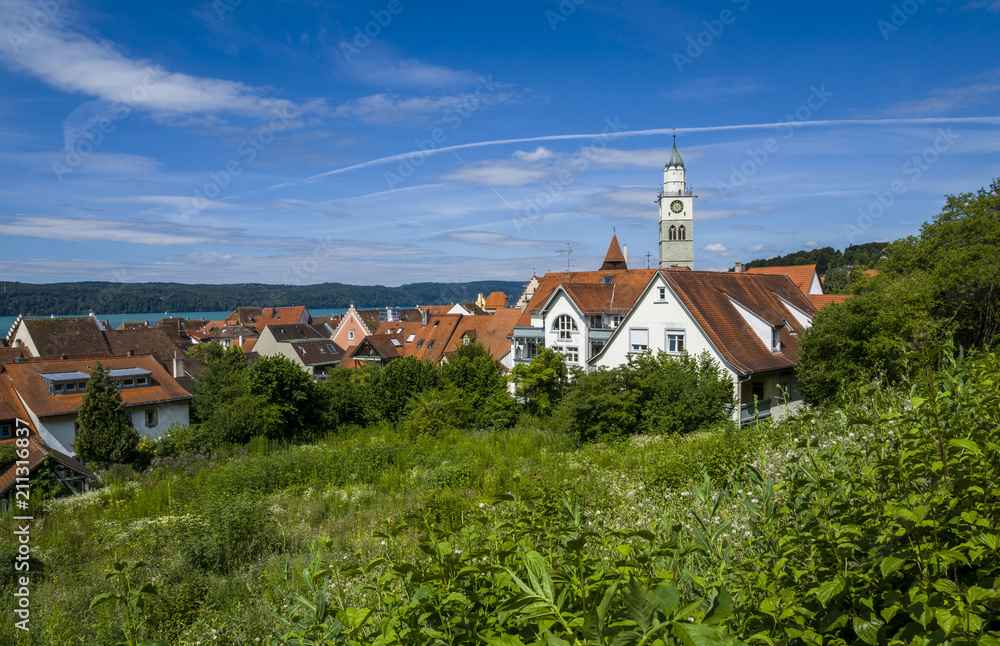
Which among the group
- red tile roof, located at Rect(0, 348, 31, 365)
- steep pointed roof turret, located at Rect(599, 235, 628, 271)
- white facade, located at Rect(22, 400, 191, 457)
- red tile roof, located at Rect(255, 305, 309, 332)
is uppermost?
steep pointed roof turret, located at Rect(599, 235, 628, 271)

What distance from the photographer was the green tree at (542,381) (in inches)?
972

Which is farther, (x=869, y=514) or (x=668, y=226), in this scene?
(x=668, y=226)

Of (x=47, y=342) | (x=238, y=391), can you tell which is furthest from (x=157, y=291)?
(x=238, y=391)

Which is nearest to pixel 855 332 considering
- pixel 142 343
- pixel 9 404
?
pixel 9 404

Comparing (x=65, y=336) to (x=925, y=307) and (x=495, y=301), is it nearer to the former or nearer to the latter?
(x=925, y=307)

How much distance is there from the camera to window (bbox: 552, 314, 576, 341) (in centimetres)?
3061

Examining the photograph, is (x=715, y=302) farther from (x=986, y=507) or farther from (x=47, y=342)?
(x=47, y=342)

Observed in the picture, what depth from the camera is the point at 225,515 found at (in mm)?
8539

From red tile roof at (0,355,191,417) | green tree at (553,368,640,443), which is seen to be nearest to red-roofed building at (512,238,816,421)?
green tree at (553,368,640,443)

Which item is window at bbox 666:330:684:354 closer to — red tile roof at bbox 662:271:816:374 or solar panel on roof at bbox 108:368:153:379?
red tile roof at bbox 662:271:816:374

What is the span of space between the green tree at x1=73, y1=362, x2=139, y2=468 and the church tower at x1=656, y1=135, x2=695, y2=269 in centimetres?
5728

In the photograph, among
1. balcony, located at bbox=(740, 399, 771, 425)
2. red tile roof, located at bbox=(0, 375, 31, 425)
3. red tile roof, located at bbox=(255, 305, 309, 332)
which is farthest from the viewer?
red tile roof, located at bbox=(255, 305, 309, 332)

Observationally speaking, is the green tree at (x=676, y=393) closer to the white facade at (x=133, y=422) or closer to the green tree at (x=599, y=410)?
the green tree at (x=599, y=410)

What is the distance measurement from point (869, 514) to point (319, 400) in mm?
25671
